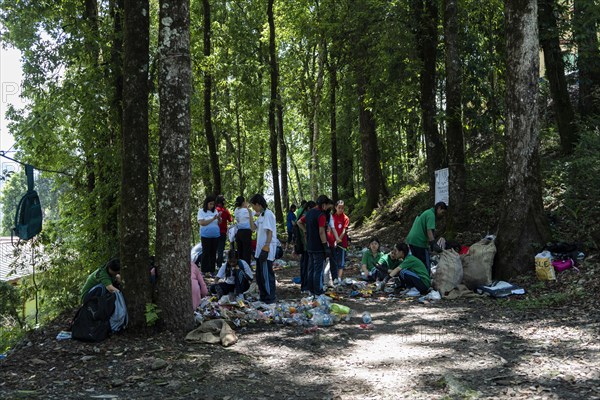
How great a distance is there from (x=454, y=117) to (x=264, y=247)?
7.67 meters

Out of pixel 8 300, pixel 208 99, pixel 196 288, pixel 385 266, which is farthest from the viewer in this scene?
pixel 208 99

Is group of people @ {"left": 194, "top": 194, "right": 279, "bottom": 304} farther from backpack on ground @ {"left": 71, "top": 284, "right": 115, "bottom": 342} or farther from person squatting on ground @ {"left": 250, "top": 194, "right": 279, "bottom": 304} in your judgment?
backpack on ground @ {"left": 71, "top": 284, "right": 115, "bottom": 342}

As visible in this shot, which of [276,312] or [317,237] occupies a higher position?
[317,237]

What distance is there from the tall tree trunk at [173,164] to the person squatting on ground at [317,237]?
3224mm

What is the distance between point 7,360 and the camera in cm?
743

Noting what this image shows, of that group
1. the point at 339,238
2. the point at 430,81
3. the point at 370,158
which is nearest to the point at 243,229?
the point at 339,238

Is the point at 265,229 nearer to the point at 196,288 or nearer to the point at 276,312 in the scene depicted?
the point at 276,312

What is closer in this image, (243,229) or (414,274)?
(414,274)

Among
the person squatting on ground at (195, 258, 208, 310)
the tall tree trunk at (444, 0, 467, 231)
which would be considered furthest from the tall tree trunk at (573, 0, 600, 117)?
the person squatting on ground at (195, 258, 208, 310)

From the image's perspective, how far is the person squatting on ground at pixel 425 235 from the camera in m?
11.0

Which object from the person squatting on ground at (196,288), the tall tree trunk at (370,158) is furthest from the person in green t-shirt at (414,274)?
the tall tree trunk at (370,158)

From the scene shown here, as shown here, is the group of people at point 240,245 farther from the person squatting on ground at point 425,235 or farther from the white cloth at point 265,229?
the person squatting on ground at point 425,235

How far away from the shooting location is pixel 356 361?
678cm

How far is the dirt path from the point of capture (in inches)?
223
